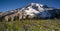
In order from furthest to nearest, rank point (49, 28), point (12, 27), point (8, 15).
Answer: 1. point (8, 15)
2. point (49, 28)
3. point (12, 27)

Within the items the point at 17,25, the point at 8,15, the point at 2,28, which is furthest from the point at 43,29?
the point at 8,15

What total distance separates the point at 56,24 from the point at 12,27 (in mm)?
1856

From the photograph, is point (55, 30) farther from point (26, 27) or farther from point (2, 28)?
point (2, 28)

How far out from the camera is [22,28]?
5.12 m

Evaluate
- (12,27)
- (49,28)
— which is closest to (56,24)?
(49,28)

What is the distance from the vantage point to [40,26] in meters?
5.55

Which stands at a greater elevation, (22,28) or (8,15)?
(8,15)

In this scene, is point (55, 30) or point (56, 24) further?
point (56, 24)

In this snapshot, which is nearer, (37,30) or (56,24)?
(37,30)

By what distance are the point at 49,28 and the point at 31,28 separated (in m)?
0.77

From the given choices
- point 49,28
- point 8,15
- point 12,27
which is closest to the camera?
point 12,27

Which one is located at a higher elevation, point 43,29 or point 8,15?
point 8,15

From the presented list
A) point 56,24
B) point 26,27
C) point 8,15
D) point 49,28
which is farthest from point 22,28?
point 8,15

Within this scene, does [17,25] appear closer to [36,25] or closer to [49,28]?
[36,25]
